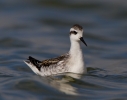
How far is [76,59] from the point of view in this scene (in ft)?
57.5

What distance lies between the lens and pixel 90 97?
1573cm

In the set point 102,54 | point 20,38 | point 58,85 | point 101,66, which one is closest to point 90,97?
point 58,85

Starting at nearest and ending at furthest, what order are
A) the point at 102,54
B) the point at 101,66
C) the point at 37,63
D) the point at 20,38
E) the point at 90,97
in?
the point at 90,97 → the point at 37,63 → the point at 101,66 → the point at 102,54 → the point at 20,38

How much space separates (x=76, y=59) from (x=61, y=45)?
17.1 feet

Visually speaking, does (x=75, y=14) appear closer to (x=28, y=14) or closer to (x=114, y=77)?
(x=28, y=14)

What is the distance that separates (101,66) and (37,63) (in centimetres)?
252

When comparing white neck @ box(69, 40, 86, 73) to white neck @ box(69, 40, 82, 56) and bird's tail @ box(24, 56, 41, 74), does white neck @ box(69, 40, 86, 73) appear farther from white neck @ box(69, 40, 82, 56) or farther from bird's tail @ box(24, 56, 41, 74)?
bird's tail @ box(24, 56, 41, 74)

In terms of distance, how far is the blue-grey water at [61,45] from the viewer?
16.4m

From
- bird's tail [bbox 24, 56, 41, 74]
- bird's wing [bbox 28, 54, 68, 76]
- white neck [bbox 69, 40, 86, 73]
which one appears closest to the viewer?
white neck [bbox 69, 40, 86, 73]

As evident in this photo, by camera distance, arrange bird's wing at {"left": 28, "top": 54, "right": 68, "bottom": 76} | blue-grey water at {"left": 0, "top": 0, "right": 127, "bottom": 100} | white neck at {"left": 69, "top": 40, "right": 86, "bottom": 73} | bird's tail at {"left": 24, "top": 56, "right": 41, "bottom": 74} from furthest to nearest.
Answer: bird's tail at {"left": 24, "top": 56, "right": 41, "bottom": 74}, bird's wing at {"left": 28, "top": 54, "right": 68, "bottom": 76}, white neck at {"left": 69, "top": 40, "right": 86, "bottom": 73}, blue-grey water at {"left": 0, "top": 0, "right": 127, "bottom": 100}

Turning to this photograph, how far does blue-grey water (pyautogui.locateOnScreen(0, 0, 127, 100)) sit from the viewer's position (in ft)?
53.8

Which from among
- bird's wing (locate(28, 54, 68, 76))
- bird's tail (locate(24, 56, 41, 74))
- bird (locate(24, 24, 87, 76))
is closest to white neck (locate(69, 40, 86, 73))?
bird (locate(24, 24, 87, 76))

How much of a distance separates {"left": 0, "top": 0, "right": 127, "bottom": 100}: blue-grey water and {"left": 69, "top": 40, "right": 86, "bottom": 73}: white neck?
256mm

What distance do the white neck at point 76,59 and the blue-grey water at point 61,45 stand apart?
0.26 meters
